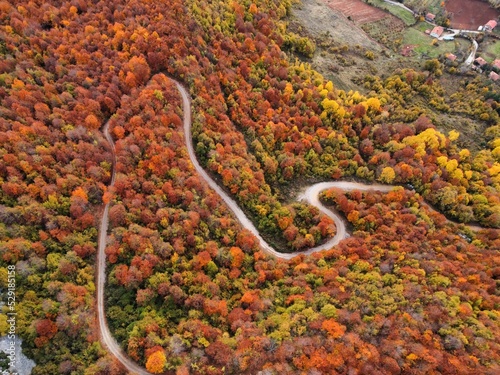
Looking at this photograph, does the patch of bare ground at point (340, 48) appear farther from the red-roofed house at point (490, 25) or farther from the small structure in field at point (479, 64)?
the red-roofed house at point (490, 25)

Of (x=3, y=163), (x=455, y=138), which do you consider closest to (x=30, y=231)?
(x=3, y=163)

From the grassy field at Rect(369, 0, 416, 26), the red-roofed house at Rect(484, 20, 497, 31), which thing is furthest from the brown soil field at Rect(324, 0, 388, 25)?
the red-roofed house at Rect(484, 20, 497, 31)

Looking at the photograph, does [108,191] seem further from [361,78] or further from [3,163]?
[361,78]

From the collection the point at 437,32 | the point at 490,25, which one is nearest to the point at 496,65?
the point at 490,25

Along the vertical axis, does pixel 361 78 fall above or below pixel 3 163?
above

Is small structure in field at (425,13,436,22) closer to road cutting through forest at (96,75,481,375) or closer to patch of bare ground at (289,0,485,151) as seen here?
patch of bare ground at (289,0,485,151)

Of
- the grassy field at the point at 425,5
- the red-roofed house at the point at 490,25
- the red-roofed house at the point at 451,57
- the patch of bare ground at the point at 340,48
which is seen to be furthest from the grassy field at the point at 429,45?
the grassy field at the point at 425,5
